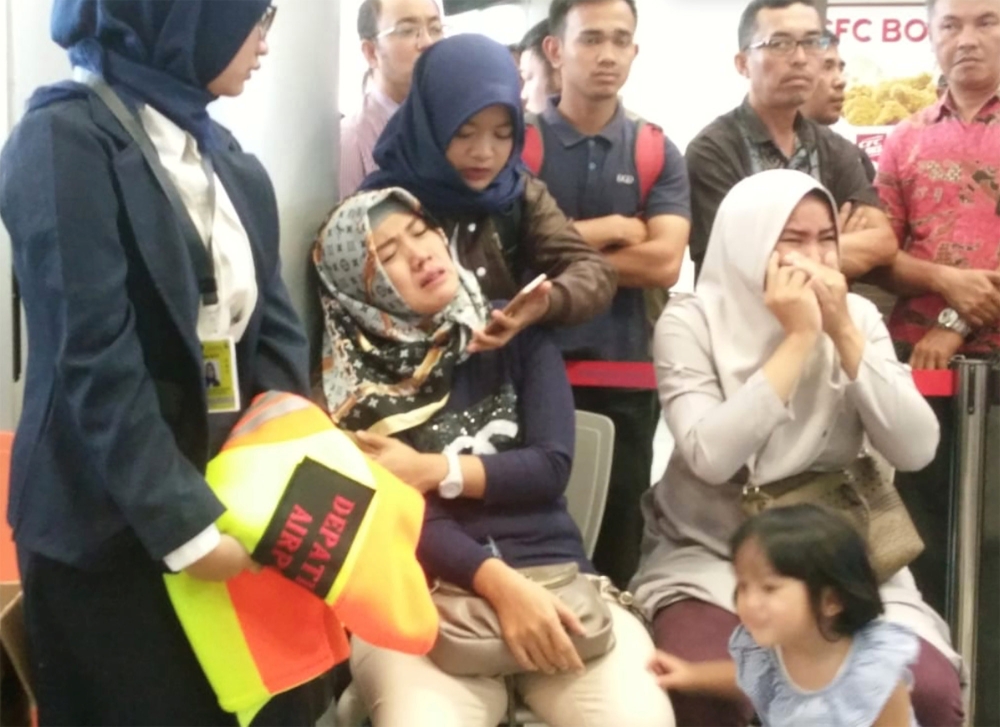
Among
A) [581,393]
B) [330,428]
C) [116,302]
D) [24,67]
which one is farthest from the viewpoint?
[581,393]

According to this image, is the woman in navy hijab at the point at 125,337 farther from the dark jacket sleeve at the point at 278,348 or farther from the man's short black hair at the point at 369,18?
the man's short black hair at the point at 369,18

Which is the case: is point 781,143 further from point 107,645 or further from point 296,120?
point 107,645

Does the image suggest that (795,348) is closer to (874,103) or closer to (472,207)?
(472,207)

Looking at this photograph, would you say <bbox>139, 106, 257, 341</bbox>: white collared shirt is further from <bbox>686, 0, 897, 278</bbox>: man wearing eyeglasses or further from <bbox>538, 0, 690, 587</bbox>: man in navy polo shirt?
<bbox>686, 0, 897, 278</bbox>: man wearing eyeglasses

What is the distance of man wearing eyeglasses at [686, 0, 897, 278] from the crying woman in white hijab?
456mm

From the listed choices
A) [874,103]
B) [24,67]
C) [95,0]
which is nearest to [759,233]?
[95,0]

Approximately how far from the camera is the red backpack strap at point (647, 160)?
2.52 m

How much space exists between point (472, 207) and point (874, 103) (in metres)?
2.30

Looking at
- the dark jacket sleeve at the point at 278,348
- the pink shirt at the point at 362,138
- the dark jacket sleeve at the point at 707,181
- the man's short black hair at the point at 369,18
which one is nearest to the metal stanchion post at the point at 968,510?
the dark jacket sleeve at the point at 707,181

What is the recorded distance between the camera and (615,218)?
2.46 metres

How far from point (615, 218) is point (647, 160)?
0.17 m

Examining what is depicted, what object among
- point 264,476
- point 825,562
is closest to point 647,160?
point 825,562

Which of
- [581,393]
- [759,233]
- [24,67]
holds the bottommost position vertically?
[581,393]

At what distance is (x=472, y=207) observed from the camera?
2102 mm
